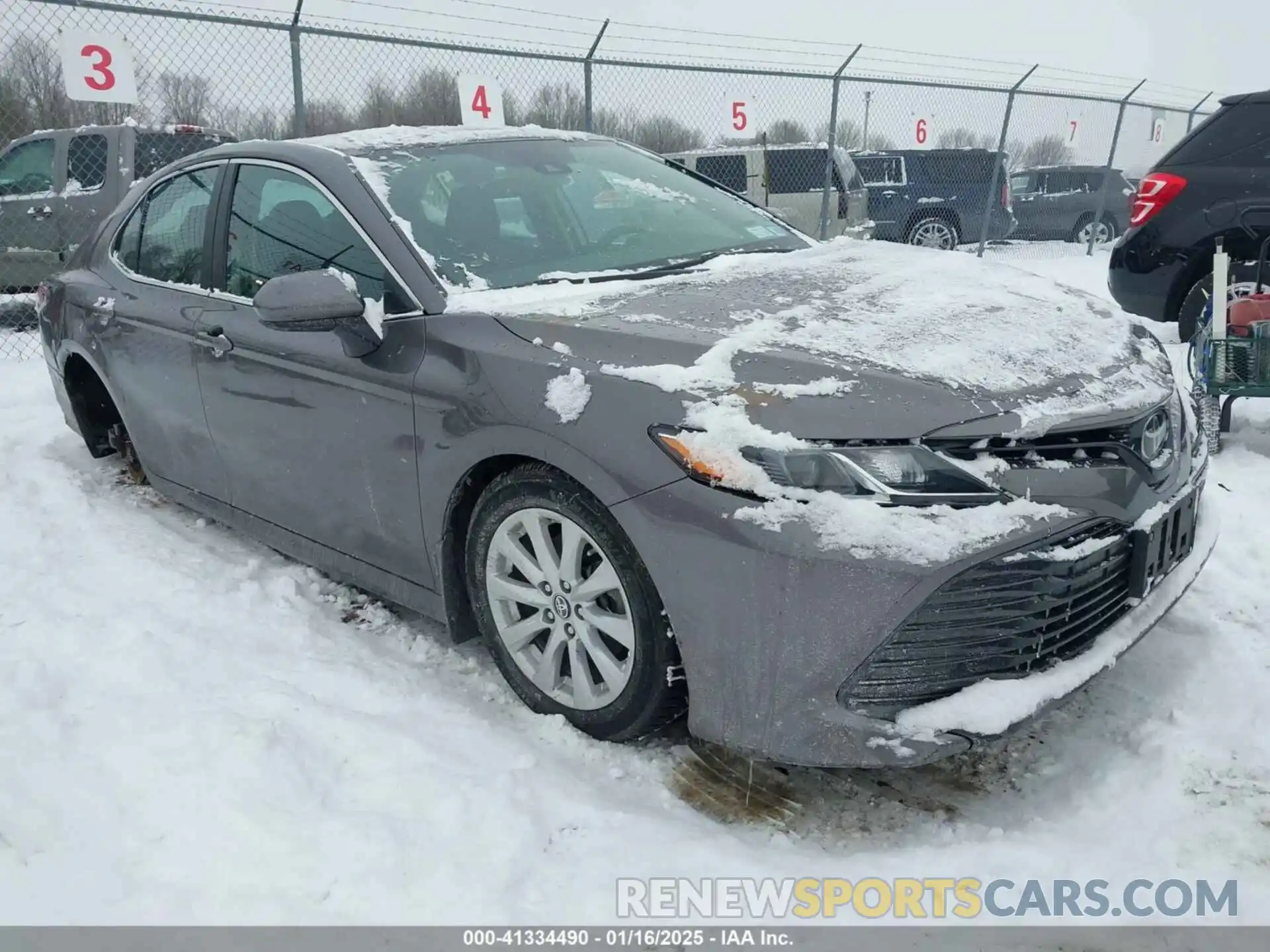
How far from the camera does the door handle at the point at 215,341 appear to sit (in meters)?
3.29

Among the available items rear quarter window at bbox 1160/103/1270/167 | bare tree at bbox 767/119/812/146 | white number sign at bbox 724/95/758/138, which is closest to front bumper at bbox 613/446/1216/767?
rear quarter window at bbox 1160/103/1270/167

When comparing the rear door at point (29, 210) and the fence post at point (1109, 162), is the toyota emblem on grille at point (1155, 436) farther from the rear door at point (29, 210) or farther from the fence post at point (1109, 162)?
the fence post at point (1109, 162)

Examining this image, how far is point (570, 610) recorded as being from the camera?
8.11ft

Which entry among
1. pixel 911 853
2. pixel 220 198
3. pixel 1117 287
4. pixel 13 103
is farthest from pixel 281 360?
pixel 13 103

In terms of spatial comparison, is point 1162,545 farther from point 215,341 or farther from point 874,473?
point 215,341

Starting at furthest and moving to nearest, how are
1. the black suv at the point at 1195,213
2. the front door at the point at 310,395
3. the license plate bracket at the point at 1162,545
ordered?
the black suv at the point at 1195,213, the front door at the point at 310,395, the license plate bracket at the point at 1162,545

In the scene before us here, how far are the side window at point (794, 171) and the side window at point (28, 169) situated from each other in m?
8.15

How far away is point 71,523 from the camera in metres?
3.92

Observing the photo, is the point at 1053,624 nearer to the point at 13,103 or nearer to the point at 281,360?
the point at 281,360

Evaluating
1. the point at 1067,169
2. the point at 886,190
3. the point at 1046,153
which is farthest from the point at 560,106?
the point at 1067,169

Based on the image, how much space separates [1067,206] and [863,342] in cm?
1597

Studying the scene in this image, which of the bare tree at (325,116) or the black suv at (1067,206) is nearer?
the bare tree at (325,116)

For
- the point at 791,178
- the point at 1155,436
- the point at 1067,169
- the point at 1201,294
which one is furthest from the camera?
the point at 1067,169

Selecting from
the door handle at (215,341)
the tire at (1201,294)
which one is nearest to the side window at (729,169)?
the tire at (1201,294)
